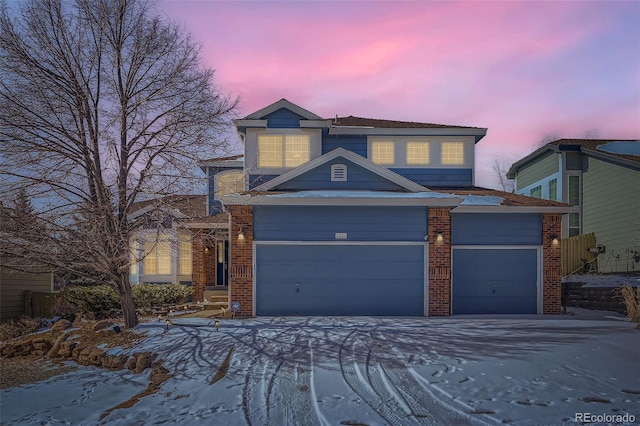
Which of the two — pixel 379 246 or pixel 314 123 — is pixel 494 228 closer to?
pixel 379 246

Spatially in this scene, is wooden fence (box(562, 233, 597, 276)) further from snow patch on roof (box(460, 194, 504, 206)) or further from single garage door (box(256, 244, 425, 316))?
single garage door (box(256, 244, 425, 316))

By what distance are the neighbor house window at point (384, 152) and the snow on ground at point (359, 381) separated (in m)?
8.26

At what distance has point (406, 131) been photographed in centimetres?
1678

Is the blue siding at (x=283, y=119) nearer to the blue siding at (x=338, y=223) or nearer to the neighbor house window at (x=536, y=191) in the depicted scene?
the blue siding at (x=338, y=223)

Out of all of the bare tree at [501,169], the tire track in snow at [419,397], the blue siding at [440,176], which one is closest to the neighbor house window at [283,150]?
the blue siding at [440,176]

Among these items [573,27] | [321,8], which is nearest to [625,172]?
[573,27]

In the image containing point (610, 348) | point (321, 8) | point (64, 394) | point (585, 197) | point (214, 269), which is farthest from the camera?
point (585, 197)

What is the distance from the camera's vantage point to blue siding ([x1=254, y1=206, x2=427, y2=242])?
12.7 metres

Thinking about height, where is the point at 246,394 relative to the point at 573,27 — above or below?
below

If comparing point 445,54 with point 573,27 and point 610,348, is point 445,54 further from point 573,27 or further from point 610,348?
point 610,348

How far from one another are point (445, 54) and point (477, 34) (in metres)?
1.30

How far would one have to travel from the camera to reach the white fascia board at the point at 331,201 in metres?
12.3

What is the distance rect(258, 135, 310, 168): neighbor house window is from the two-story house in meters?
2.51

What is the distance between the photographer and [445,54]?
14297 millimetres
